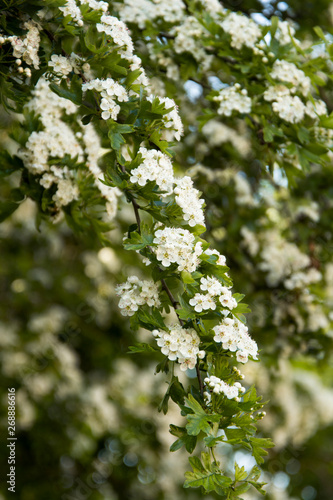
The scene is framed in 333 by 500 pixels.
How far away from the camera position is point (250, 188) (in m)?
3.85

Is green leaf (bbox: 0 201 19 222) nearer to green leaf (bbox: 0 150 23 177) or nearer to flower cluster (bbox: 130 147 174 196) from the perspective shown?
green leaf (bbox: 0 150 23 177)

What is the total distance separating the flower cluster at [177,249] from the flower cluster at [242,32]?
4.31 ft

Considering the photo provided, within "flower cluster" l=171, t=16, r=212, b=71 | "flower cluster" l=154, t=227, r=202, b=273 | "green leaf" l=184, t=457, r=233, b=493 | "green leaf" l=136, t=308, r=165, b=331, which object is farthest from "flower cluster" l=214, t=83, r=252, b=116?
"green leaf" l=184, t=457, r=233, b=493

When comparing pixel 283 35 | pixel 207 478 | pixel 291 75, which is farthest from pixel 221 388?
pixel 283 35

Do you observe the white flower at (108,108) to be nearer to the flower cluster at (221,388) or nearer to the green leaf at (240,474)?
the flower cluster at (221,388)

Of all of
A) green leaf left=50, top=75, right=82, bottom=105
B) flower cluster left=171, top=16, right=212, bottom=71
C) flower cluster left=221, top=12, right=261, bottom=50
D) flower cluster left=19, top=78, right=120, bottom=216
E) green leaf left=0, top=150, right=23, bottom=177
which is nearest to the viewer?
green leaf left=50, top=75, right=82, bottom=105

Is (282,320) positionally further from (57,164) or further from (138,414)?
(138,414)

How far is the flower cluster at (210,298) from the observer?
1.61m

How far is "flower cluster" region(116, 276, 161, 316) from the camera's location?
5.57 ft

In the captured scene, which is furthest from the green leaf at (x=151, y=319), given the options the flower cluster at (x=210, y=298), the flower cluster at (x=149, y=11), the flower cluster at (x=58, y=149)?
the flower cluster at (x=149, y=11)

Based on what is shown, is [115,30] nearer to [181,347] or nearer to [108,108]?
[108,108]

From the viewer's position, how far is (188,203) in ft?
5.64

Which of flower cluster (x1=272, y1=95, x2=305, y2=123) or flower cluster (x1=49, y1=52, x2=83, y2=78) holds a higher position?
flower cluster (x1=49, y1=52, x2=83, y2=78)

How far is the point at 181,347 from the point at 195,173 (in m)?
2.11
